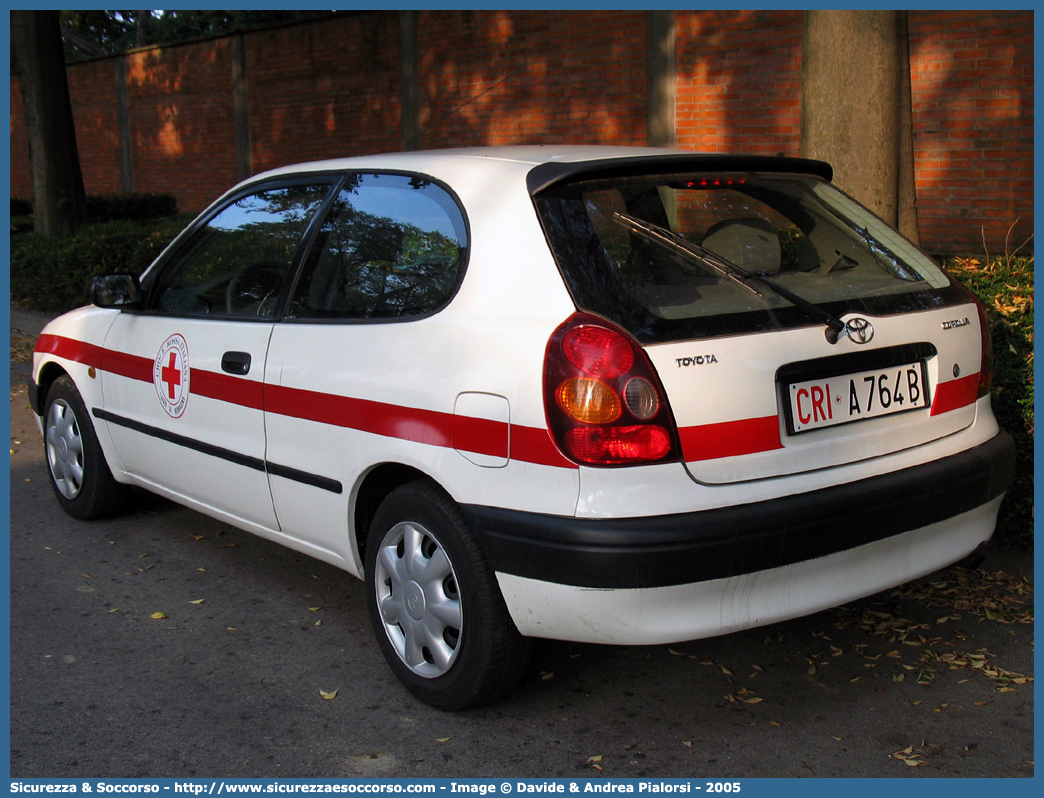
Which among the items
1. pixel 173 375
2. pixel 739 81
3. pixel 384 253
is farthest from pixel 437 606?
pixel 739 81

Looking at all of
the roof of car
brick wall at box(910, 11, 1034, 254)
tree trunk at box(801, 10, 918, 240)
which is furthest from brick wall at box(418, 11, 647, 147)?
the roof of car

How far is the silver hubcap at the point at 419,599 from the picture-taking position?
124 inches

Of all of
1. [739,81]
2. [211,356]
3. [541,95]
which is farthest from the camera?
[541,95]

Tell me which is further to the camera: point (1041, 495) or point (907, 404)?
point (1041, 495)

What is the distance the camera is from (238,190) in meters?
4.35

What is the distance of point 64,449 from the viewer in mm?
5145

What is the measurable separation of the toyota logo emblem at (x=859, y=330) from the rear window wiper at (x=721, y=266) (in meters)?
0.03

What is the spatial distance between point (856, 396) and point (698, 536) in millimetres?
715

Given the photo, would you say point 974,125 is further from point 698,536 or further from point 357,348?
point 698,536

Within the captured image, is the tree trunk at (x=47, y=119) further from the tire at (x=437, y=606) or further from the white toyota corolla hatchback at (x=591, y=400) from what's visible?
the tire at (x=437, y=606)

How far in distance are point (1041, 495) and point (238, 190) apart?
3.46 meters

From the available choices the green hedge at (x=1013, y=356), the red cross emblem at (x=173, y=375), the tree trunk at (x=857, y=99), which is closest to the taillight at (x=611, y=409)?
the red cross emblem at (x=173, y=375)

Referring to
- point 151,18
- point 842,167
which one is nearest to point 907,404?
→ point 842,167

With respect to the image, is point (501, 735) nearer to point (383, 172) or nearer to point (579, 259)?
point (579, 259)
